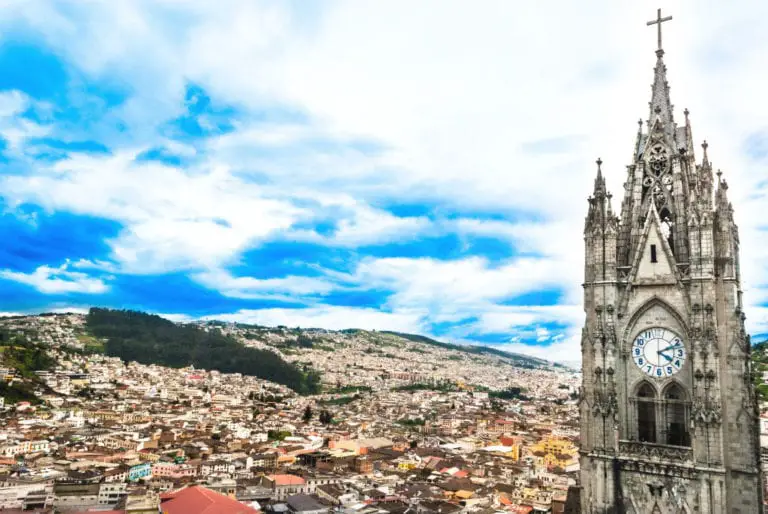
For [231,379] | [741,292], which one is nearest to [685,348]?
[741,292]

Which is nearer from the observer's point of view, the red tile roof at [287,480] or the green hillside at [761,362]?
the red tile roof at [287,480]

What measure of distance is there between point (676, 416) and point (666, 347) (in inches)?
81.6

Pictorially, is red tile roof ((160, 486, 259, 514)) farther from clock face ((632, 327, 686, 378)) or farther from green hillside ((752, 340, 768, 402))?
green hillside ((752, 340, 768, 402))

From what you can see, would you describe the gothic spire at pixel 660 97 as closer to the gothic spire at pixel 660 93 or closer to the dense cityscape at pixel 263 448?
the gothic spire at pixel 660 93

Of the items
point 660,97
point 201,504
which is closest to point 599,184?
point 660,97

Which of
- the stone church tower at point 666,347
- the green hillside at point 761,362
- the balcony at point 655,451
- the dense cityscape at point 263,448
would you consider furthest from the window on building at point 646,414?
the green hillside at point 761,362

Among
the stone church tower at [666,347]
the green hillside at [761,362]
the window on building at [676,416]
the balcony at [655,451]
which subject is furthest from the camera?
the green hillside at [761,362]

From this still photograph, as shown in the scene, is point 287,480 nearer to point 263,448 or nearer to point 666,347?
point 263,448

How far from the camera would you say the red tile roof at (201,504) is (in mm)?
41188

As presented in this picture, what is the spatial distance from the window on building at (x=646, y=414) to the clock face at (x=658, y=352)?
0.60 metres

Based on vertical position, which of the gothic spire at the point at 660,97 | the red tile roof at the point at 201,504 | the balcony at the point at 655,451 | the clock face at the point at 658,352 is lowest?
the red tile roof at the point at 201,504

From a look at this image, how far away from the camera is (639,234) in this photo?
822 inches

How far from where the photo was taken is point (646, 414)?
20.1m

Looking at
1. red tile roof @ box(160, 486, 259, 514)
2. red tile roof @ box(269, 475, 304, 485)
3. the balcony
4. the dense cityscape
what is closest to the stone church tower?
the balcony
